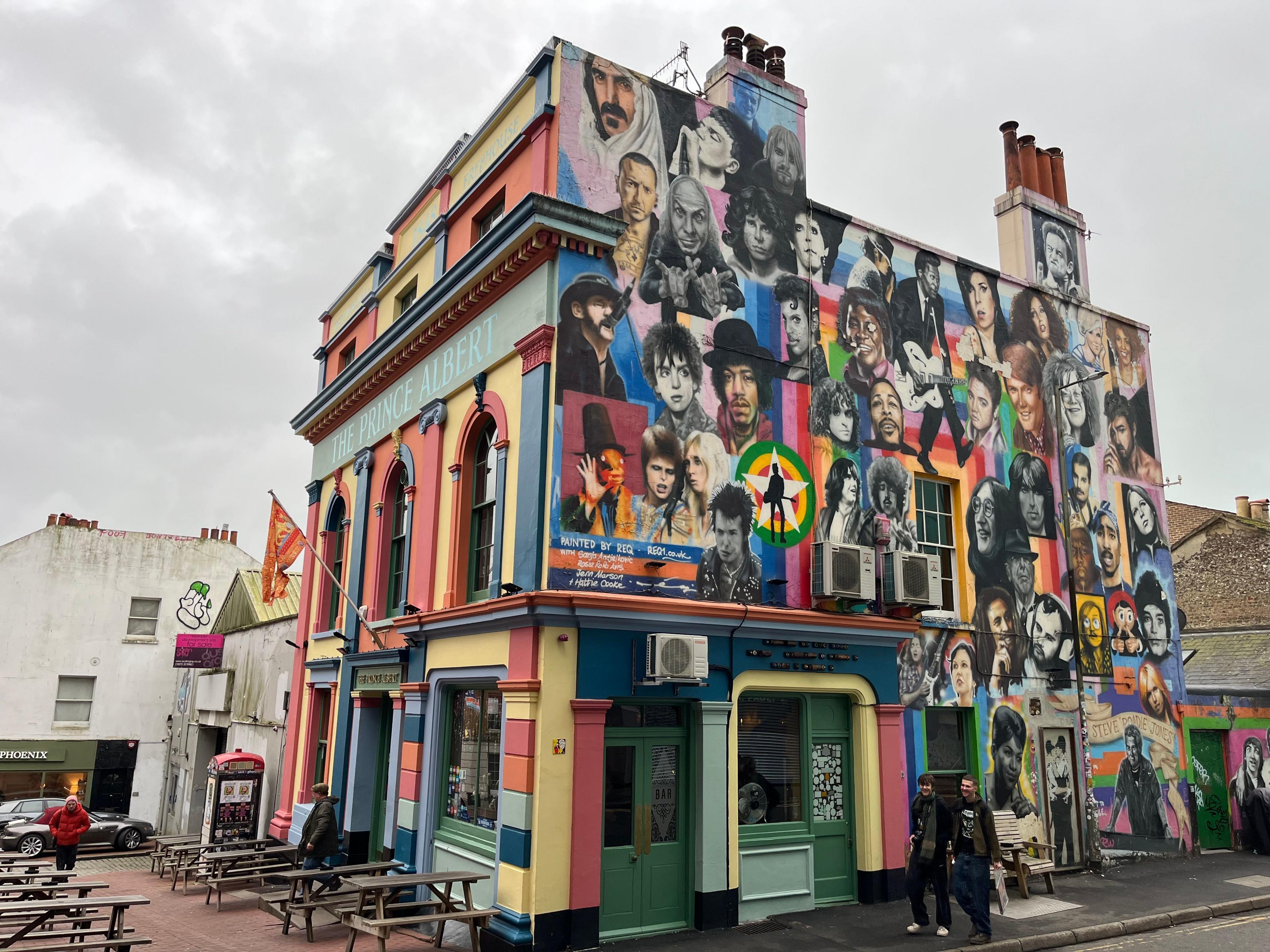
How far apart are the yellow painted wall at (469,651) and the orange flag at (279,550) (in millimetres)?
3348

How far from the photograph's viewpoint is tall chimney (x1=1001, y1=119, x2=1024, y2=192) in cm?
1850

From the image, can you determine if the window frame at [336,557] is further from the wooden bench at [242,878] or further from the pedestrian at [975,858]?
the pedestrian at [975,858]

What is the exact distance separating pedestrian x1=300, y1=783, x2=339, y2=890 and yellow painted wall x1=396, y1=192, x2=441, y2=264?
920cm

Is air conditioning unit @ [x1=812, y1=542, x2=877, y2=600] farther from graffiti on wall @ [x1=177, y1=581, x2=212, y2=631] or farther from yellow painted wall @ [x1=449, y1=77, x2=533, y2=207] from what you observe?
graffiti on wall @ [x1=177, y1=581, x2=212, y2=631]

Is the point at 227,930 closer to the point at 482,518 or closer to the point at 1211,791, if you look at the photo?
the point at 482,518

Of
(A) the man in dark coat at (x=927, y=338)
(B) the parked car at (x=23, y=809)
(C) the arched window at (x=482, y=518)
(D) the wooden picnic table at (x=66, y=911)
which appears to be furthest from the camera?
(B) the parked car at (x=23, y=809)

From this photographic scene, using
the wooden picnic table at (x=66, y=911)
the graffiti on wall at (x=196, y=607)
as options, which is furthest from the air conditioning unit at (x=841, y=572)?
the graffiti on wall at (x=196, y=607)

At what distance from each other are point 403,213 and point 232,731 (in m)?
15.6

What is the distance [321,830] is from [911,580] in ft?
29.3

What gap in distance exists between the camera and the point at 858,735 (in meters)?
13.0

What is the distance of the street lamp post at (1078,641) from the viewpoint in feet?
49.2

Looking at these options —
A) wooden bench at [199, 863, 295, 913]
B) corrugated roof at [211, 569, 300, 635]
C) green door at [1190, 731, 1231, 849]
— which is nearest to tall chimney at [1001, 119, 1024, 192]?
green door at [1190, 731, 1231, 849]

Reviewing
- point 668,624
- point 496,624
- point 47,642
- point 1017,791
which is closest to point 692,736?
point 668,624

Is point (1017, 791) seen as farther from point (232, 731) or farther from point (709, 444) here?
point (232, 731)
